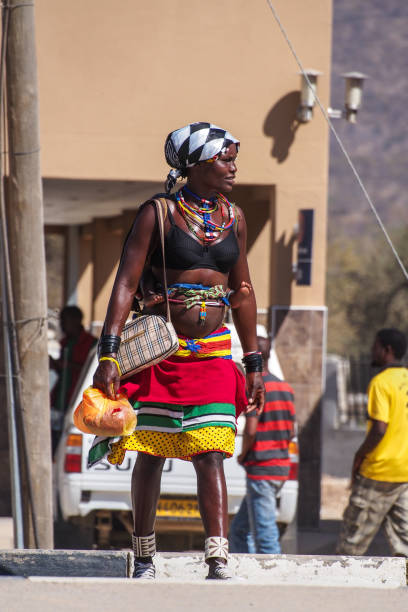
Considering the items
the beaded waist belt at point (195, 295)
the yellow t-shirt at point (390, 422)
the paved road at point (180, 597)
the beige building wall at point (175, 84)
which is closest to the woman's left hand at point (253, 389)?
the beaded waist belt at point (195, 295)

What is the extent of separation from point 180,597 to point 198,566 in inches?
39.5

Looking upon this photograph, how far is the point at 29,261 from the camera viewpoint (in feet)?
20.4

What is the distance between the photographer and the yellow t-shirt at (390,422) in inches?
272

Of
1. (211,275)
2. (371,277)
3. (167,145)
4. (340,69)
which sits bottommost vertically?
(371,277)

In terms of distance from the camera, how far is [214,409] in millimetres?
4148

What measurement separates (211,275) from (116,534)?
4021mm


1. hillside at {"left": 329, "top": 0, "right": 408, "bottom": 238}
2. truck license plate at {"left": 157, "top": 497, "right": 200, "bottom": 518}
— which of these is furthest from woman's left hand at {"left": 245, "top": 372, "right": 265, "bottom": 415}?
hillside at {"left": 329, "top": 0, "right": 408, "bottom": 238}

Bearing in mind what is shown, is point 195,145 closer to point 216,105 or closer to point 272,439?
point 272,439

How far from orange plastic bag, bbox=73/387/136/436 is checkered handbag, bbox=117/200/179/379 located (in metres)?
0.17

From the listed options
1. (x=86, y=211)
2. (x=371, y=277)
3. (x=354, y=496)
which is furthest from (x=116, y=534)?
(x=371, y=277)

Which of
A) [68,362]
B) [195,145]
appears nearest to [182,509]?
[68,362]

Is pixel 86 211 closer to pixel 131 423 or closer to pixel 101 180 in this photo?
pixel 101 180

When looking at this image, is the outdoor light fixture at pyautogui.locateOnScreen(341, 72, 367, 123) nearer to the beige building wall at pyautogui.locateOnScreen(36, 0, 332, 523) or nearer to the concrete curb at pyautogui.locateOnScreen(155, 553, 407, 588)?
the beige building wall at pyautogui.locateOnScreen(36, 0, 332, 523)

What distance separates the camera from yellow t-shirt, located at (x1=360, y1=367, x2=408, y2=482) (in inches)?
272
